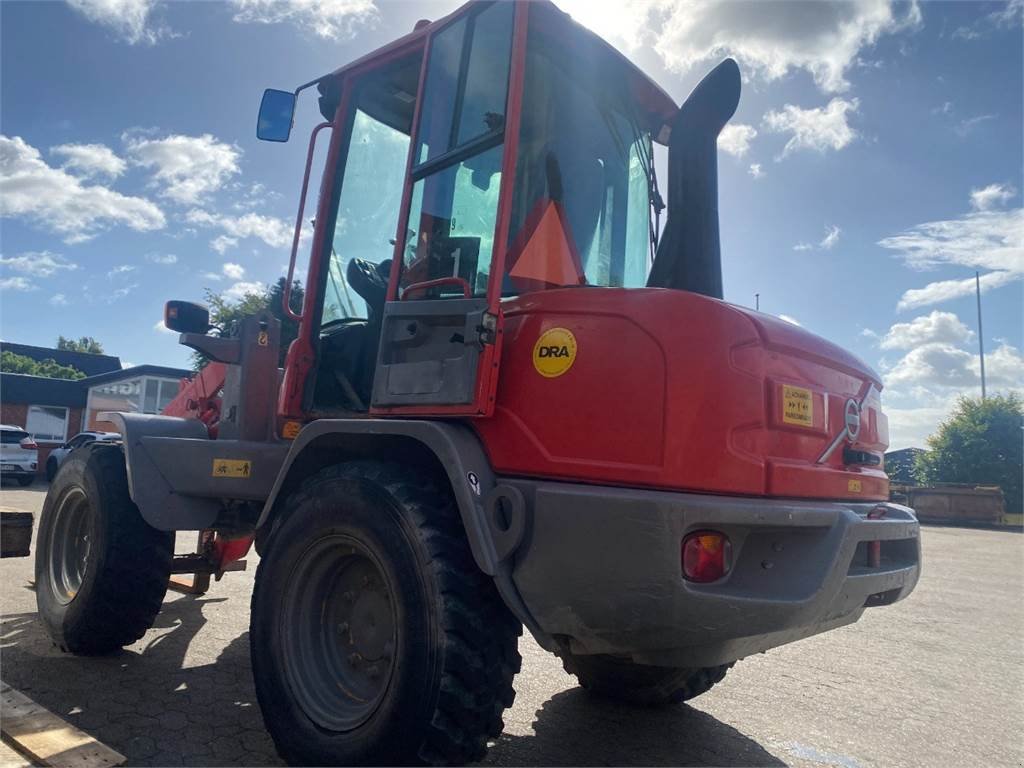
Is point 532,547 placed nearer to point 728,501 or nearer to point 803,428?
point 728,501

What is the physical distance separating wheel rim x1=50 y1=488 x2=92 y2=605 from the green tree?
30.6 meters

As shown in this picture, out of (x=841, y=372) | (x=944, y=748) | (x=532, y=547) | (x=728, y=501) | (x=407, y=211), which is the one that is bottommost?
(x=944, y=748)

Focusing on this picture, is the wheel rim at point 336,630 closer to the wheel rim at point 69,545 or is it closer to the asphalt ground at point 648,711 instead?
the asphalt ground at point 648,711

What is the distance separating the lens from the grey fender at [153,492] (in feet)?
13.5

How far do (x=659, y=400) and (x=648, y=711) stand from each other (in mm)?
2348

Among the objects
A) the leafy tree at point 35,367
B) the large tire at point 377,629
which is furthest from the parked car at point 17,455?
the leafy tree at point 35,367

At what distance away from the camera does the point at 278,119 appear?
13.9 ft

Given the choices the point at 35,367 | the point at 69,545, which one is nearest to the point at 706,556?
the point at 69,545

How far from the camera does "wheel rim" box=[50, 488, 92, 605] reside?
4.89m

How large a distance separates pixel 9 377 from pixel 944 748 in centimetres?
3117

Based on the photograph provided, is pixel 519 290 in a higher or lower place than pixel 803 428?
higher

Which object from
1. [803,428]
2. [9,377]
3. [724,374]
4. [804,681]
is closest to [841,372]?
[803,428]

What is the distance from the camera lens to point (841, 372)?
318 centimetres

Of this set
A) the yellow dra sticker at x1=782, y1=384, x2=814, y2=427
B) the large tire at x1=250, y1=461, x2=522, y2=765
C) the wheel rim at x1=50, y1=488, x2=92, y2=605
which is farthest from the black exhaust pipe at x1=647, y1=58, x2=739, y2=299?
the wheel rim at x1=50, y1=488, x2=92, y2=605
